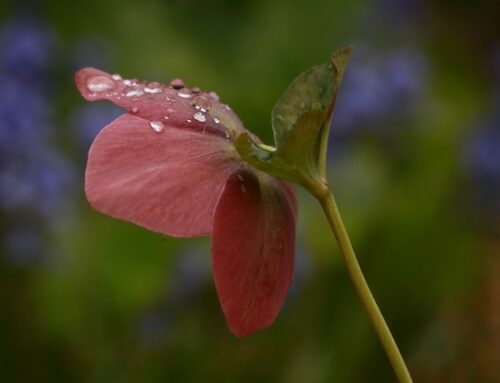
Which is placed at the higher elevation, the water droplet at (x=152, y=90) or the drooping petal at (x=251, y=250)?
the water droplet at (x=152, y=90)

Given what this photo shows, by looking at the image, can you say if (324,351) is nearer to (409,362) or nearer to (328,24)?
(409,362)

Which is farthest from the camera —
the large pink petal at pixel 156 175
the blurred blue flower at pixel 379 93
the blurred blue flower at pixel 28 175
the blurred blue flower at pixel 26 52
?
the blurred blue flower at pixel 379 93

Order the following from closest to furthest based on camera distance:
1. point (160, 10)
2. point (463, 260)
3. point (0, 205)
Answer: point (0, 205) < point (463, 260) < point (160, 10)

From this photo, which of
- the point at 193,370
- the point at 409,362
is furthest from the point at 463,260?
the point at 193,370

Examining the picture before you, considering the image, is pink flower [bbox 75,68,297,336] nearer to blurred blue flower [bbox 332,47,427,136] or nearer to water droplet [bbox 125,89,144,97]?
water droplet [bbox 125,89,144,97]

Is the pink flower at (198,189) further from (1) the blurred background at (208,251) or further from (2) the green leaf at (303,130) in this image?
(1) the blurred background at (208,251)

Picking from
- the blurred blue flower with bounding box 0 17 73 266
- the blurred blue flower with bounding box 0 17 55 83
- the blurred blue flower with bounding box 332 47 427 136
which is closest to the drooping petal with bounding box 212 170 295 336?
the blurred blue flower with bounding box 0 17 73 266

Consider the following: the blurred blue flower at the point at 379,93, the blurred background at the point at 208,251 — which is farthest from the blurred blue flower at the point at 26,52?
the blurred blue flower at the point at 379,93

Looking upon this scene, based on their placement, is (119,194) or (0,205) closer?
(119,194)
